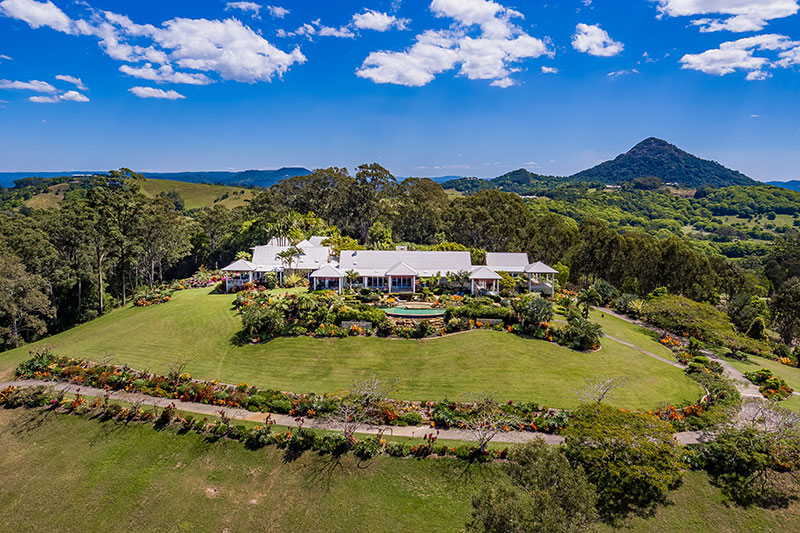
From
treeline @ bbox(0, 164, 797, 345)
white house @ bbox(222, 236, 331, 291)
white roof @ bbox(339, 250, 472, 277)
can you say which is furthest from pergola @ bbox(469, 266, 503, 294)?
white house @ bbox(222, 236, 331, 291)

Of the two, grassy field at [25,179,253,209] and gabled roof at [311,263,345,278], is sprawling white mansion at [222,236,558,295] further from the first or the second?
grassy field at [25,179,253,209]

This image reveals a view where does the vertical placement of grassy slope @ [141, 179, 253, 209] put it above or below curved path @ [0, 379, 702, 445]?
above

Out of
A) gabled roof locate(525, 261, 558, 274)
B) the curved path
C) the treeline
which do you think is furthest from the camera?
gabled roof locate(525, 261, 558, 274)

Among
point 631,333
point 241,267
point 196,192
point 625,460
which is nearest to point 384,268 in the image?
point 241,267

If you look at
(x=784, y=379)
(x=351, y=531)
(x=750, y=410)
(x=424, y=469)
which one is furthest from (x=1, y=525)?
(x=784, y=379)

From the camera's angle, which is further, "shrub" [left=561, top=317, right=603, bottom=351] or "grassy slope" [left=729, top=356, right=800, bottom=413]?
"shrub" [left=561, top=317, right=603, bottom=351]

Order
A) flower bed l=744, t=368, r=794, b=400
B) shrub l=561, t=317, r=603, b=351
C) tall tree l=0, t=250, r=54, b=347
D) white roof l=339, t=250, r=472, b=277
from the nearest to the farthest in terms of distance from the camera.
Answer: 1. flower bed l=744, t=368, r=794, b=400
2. shrub l=561, t=317, r=603, b=351
3. tall tree l=0, t=250, r=54, b=347
4. white roof l=339, t=250, r=472, b=277

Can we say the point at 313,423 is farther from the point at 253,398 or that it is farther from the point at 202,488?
the point at 202,488

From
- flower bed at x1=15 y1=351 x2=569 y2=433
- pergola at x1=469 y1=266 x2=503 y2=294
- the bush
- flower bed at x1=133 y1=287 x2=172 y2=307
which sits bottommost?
flower bed at x1=15 y1=351 x2=569 y2=433
